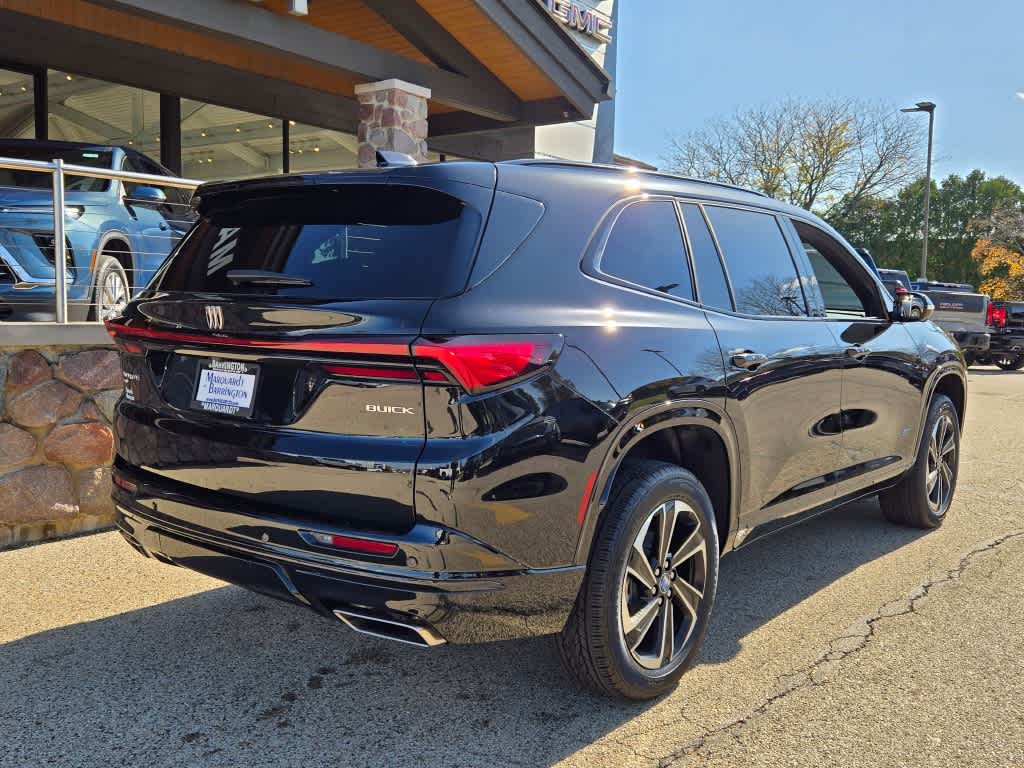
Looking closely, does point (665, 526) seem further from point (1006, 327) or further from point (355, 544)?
point (1006, 327)

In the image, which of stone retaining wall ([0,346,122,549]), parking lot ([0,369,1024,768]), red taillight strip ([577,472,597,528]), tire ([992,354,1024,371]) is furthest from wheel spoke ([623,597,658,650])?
tire ([992,354,1024,371])

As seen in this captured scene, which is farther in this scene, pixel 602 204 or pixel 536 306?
pixel 602 204

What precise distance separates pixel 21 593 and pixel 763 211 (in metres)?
3.86

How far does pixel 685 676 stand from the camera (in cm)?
359

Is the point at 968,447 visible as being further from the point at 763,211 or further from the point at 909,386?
the point at 763,211

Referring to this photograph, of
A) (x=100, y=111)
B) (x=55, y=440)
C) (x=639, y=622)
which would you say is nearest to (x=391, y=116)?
(x=100, y=111)

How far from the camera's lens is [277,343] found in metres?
2.83

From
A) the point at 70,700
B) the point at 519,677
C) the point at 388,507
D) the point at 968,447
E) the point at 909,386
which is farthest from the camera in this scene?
the point at 968,447

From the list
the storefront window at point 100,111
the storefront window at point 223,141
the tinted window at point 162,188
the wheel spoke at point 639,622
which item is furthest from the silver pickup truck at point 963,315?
the wheel spoke at point 639,622

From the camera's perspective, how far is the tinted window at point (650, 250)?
3.31 metres

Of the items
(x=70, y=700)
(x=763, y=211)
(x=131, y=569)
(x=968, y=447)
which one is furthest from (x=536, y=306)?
(x=968, y=447)

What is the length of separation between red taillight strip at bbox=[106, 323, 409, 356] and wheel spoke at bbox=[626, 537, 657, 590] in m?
1.10

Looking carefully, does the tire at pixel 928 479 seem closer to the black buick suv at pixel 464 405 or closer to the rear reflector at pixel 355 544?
the black buick suv at pixel 464 405

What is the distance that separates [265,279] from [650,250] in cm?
139
